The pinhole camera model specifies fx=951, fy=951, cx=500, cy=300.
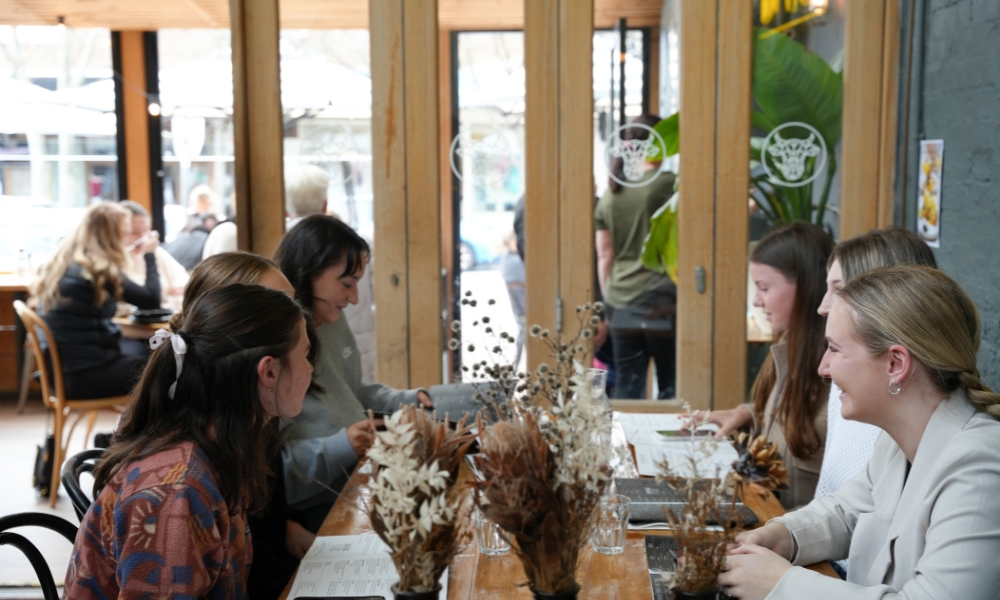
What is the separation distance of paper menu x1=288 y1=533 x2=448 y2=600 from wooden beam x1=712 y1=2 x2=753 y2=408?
214 centimetres

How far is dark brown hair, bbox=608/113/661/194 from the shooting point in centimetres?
378

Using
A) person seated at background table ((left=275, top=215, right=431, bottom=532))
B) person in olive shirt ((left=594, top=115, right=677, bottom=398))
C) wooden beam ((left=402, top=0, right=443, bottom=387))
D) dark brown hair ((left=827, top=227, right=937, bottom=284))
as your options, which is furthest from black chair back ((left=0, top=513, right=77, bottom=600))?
person in olive shirt ((left=594, top=115, right=677, bottom=398))

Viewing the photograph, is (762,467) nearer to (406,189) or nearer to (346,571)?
(346,571)

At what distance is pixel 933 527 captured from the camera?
5.15 ft

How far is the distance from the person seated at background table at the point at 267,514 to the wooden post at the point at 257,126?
1.47 metres

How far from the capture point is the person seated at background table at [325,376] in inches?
96.8

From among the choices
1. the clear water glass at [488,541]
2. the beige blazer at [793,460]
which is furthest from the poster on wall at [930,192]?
the clear water glass at [488,541]

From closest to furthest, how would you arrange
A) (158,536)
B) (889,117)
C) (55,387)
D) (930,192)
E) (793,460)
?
(158,536)
(793,460)
(930,192)
(889,117)
(55,387)

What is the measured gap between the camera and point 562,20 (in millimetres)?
3703

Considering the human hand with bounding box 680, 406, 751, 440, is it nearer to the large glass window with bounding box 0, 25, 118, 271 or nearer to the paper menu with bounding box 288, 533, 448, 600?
the paper menu with bounding box 288, 533, 448, 600

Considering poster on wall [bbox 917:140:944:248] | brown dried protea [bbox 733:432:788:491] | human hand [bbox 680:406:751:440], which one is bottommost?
human hand [bbox 680:406:751:440]

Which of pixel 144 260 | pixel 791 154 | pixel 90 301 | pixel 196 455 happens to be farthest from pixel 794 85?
pixel 144 260

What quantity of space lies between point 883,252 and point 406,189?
2.00 meters

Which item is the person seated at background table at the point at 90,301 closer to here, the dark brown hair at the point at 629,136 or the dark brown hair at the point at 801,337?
Result: the dark brown hair at the point at 629,136
